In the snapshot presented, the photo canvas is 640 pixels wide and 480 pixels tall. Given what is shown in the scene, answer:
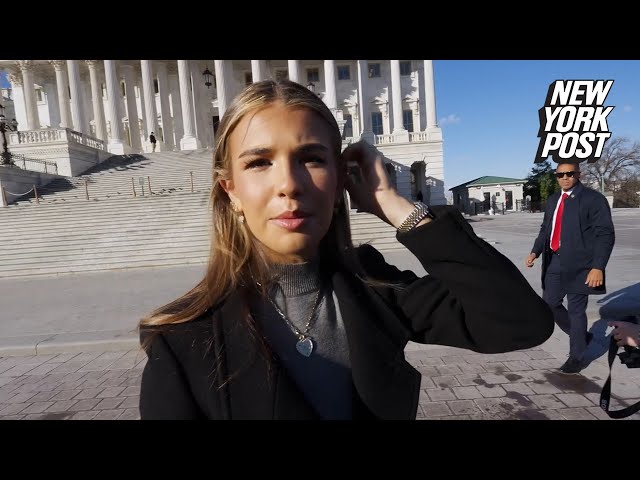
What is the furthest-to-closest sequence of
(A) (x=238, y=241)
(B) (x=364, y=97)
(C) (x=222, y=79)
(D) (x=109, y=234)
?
(B) (x=364, y=97) < (C) (x=222, y=79) < (D) (x=109, y=234) < (A) (x=238, y=241)

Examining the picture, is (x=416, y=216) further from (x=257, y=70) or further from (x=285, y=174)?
(x=257, y=70)

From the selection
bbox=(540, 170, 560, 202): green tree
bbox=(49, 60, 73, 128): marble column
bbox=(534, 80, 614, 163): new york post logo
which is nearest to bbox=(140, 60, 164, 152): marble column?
bbox=(49, 60, 73, 128): marble column

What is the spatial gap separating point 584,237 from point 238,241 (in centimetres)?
418

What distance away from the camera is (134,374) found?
445 centimetres

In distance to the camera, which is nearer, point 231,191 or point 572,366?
point 231,191

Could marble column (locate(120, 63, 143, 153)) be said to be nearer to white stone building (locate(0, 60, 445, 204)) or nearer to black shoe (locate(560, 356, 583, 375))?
white stone building (locate(0, 60, 445, 204))

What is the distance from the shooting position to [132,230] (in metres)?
14.2

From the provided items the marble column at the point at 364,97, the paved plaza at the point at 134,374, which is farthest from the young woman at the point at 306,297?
the marble column at the point at 364,97

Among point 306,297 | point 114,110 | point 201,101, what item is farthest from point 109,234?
point 201,101

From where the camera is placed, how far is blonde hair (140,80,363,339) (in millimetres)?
1180

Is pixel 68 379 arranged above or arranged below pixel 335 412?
below
